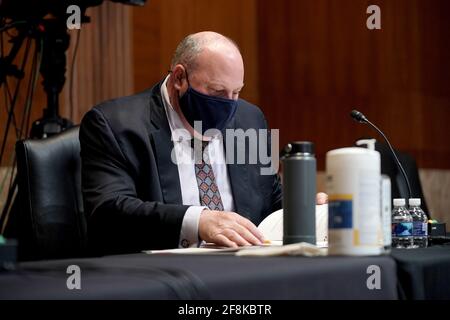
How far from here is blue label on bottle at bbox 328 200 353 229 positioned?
1.33 meters

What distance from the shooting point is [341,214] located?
1334 mm

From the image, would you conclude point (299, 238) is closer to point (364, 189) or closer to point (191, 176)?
point (364, 189)

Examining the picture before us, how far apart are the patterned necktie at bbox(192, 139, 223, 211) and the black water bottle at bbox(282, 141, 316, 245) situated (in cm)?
87

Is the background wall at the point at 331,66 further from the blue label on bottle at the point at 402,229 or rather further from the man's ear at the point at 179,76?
the blue label on bottle at the point at 402,229

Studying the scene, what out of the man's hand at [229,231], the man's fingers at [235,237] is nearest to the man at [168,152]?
the man's hand at [229,231]

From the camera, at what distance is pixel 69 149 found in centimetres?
246

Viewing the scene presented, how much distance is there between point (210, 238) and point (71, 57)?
2.63m

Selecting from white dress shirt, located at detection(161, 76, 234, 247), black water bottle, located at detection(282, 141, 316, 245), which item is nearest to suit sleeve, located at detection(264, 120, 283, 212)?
white dress shirt, located at detection(161, 76, 234, 247)

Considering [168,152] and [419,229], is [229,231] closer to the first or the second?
[419,229]

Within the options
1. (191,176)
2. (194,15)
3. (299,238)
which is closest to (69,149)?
(191,176)

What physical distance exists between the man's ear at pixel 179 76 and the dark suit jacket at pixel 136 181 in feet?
0.28

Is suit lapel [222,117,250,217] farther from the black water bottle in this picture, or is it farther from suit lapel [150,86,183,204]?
the black water bottle

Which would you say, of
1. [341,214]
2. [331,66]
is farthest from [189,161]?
[331,66]

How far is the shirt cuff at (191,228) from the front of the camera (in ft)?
6.46
